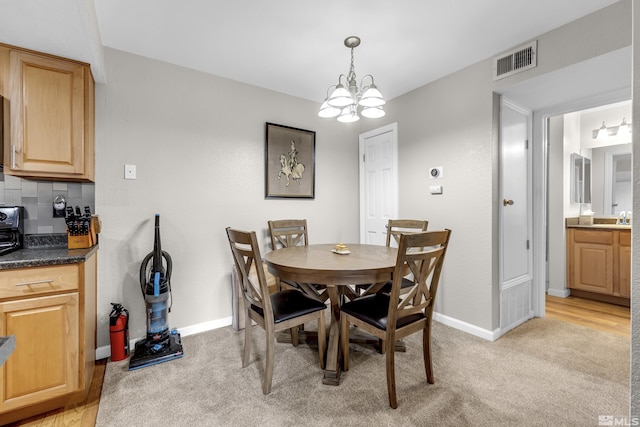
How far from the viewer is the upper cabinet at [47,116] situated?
5.96 feet

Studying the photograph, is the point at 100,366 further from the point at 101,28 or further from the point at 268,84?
the point at 268,84

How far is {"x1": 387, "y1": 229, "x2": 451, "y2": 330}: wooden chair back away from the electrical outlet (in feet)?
7.21

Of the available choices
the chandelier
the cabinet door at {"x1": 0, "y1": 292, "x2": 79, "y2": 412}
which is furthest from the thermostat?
the cabinet door at {"x1": 0, "y1": 292, "x2": 79, "y2": 412}

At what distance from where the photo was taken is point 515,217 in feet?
8.98

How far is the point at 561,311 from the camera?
314 centimetres

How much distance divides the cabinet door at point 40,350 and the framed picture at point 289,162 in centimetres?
188

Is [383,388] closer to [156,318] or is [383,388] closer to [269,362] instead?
[269,362]

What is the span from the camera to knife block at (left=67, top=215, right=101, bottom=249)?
1.96m

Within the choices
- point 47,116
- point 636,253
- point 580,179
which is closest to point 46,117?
point 47,116

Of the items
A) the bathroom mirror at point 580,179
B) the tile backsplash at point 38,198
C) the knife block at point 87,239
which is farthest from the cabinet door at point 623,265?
the tile backsplash at point 38,198

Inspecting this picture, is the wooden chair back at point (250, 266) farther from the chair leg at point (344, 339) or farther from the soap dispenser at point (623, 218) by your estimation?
the soap dispenser at point (623, 218)

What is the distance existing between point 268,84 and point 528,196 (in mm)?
2871

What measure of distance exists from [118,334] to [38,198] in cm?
116

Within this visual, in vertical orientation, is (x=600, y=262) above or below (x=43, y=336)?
above
